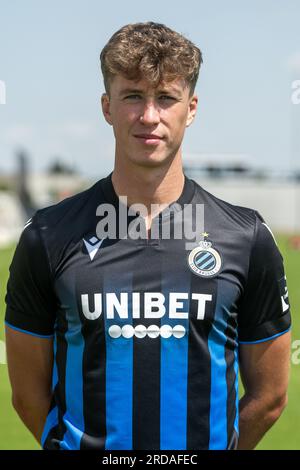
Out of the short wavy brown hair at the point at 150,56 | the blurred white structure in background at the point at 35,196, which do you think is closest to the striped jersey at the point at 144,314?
the short wavy brown hair at the point at 150,56

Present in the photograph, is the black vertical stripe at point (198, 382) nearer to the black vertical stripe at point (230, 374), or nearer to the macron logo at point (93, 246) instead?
the black vertical stripe at point (230, 374)

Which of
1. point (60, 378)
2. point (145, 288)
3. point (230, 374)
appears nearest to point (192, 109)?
point (145, 288)

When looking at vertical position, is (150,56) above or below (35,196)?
above

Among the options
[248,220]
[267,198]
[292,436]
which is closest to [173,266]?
[248,220]

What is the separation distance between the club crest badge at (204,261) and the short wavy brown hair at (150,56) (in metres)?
0.51

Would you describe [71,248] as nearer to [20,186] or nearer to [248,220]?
[248,220]

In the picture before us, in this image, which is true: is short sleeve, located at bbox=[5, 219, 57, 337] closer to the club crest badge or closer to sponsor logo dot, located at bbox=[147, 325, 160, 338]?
sponsor logo dot, located at bbox=[147, 325, 160, 338]

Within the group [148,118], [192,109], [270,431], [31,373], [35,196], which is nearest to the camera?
[148,118]

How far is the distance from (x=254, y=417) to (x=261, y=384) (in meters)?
0.13

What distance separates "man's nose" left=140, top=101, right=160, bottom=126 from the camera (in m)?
2.15

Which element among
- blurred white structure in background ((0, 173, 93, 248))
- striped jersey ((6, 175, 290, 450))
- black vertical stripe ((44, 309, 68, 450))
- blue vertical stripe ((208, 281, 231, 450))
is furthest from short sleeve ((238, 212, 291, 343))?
blurred white structure in background ((0, 173, 93, 248))

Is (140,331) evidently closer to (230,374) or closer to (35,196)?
(230,374)

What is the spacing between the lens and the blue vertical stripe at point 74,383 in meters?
2.25

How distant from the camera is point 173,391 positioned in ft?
7.28
